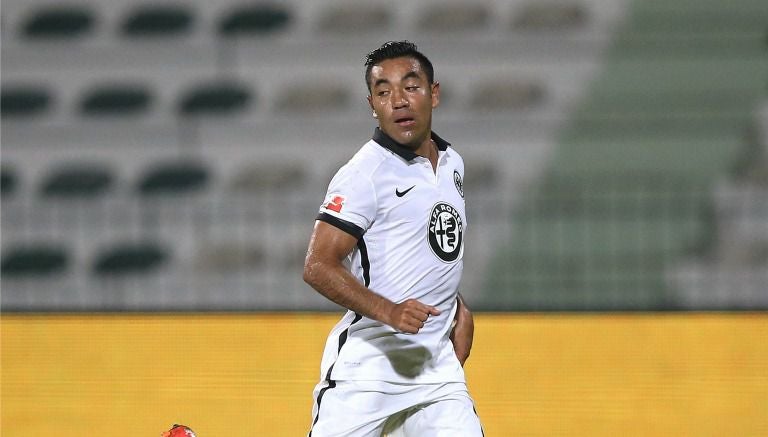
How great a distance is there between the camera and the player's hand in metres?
3.11

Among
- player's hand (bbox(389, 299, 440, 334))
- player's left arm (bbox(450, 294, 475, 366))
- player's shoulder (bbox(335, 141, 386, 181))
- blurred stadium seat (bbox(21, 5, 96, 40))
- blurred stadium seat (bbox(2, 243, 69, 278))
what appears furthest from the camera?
blurred stadium seat (bbox(21, 5, 96, 40))

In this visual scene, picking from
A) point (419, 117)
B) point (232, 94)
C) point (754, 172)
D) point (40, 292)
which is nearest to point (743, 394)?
point (419, 117)

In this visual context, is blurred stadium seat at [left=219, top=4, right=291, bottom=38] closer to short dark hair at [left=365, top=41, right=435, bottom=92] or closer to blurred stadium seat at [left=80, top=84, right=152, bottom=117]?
blurred stadium seat at [left=80, top=84, right=152, bottom=117]

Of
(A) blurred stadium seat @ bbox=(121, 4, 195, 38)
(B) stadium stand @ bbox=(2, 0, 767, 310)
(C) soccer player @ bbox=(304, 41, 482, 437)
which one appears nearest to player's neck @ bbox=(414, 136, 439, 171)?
(C) soccer player @ bbox=(304, 41, 482, 437)

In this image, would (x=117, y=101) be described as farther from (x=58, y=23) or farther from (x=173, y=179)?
(x=173, y=179)

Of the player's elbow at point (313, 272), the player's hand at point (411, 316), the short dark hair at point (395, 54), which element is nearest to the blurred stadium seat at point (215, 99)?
the short dark hair at point (395, 54)

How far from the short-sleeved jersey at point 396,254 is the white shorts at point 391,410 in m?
0.03

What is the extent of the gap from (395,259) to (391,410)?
0.47 m

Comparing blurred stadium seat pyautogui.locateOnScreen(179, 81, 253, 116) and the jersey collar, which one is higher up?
blurred stadium seat pyautogui.locateOnScreen(179, 81, 253, 116)

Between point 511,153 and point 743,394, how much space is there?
293 inches

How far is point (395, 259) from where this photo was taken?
3.41 metres

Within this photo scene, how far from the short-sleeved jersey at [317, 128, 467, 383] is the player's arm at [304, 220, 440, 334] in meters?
0.06

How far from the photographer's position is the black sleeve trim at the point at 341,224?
3.28 meters

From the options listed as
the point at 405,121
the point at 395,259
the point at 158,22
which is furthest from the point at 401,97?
the point at 158,22
